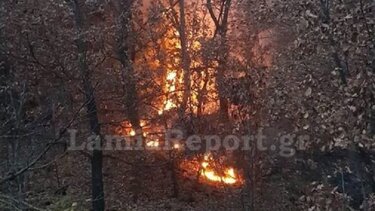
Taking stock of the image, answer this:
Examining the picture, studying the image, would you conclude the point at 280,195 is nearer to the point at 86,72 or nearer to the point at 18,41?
the point at 86,72

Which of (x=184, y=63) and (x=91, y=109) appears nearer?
(x=91, y=109)

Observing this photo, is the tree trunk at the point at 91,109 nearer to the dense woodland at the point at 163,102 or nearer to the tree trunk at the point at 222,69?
the dense woodland at the point at 163,102

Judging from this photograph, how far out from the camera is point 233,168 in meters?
15.7

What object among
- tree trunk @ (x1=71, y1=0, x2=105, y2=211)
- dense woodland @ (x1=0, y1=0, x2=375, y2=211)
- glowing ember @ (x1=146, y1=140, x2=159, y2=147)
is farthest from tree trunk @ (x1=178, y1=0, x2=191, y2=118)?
tree trunk @ (x1=71, y1=0, x2=105, y2=211)

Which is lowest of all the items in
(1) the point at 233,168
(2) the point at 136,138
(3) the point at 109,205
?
(3) the point at 109,205

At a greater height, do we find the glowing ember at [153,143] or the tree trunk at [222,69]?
the tree trunk at [222,69]

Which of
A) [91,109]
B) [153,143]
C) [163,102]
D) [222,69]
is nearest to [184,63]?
[163,102]

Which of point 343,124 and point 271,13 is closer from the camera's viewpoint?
point 343,124

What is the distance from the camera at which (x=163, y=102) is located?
1895 cm

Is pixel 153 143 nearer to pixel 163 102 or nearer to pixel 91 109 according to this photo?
pixel 163 102

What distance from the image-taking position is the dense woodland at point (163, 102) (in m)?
12.6

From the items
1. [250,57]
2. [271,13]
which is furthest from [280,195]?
[271,13]

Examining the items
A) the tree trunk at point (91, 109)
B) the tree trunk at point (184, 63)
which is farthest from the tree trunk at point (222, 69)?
the tree trunk at point (91, 109)

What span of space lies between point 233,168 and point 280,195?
3164 millimetres
